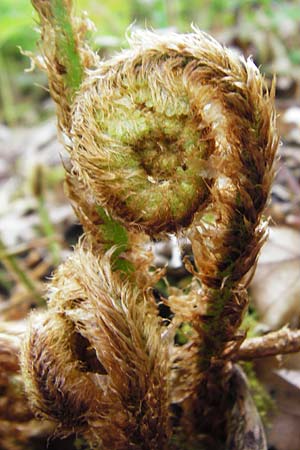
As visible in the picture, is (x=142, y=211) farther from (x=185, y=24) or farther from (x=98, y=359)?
(x=185, y=24)

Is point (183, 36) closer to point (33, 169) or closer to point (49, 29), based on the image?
point (49, 29)

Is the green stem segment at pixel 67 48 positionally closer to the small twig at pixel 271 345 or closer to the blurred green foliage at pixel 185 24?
the small twig at pixel 271 345

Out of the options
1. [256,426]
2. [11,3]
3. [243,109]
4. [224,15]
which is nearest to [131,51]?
[243,109]

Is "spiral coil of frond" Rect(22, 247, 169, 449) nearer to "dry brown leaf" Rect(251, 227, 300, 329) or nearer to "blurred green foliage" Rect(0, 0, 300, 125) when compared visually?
"dry brown leaf" Rect(251, 227, 300, 329)

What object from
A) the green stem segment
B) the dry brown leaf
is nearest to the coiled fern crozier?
the green stem segment

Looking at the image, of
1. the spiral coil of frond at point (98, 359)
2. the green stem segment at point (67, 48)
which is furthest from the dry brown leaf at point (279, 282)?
the green stem segment at point (67, 48)

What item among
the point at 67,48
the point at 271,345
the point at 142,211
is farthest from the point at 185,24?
the point at 142,211
